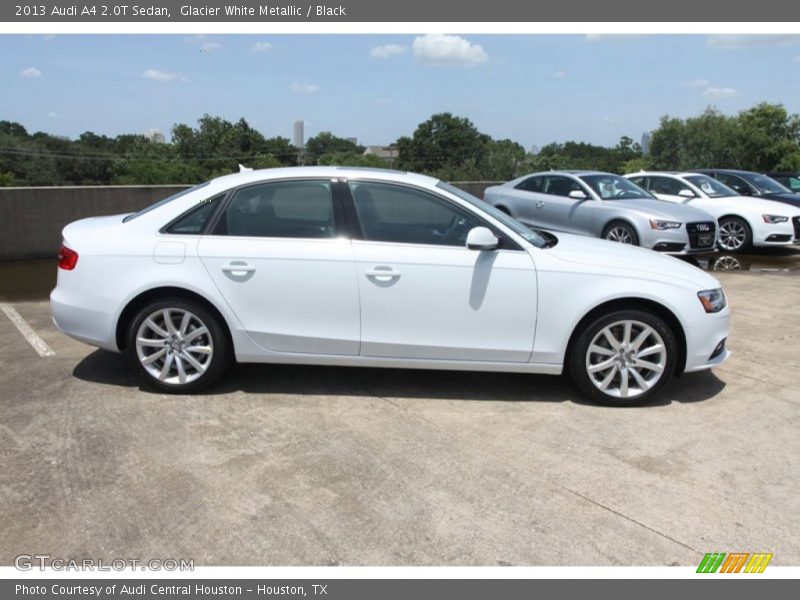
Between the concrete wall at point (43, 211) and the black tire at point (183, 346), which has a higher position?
the concrete wall at point (43, 211)

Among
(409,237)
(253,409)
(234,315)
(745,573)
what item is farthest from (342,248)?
(745,573)

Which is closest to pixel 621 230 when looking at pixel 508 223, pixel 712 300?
pixel 712 300

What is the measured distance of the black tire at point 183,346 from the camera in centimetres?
469

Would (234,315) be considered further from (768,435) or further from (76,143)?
(76,143)

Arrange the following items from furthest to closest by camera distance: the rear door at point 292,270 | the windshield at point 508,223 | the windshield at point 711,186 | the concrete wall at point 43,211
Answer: the windshield at point 711,186 → the concrete wall at point 43,211 → the windshield at point 508,223 → the rear door at point 292,270

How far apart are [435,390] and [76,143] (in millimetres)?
87852

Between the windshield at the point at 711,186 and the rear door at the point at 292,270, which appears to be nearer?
the rear door at the point at 292,270

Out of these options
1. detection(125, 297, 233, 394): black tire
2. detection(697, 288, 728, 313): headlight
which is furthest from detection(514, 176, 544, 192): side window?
detection(125, 297, 233, 394): black tire

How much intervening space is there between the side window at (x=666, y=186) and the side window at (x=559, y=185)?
9.14 ft

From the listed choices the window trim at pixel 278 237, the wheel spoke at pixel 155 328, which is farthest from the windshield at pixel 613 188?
the wheel spoke at pixel 155 328

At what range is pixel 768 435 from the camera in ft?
14.2

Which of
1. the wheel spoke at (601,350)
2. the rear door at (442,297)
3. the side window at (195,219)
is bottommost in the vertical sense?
the wheel spoke at (601,350)

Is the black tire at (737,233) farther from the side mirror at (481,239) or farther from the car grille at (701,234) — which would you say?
the side mirror at (481,239)

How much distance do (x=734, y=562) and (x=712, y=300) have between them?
7.21 feet
